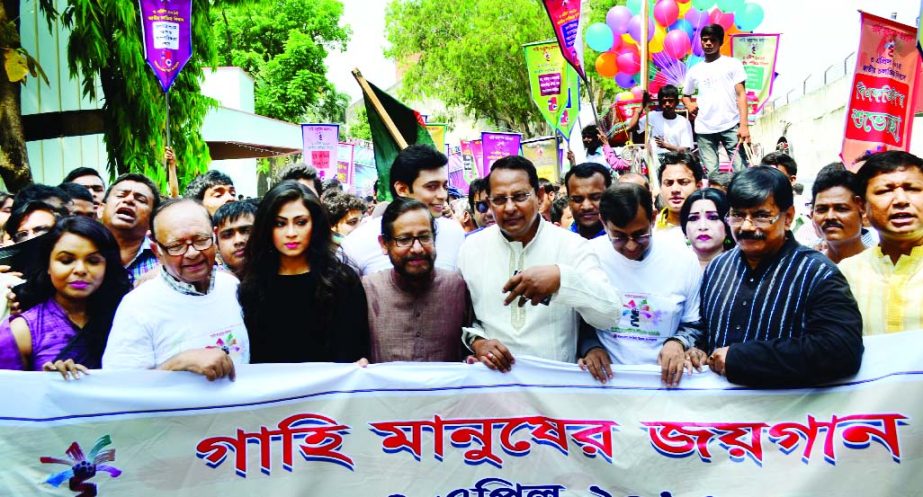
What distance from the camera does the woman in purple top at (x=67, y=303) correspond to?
10.4 feet

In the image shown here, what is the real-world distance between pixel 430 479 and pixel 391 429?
24cm

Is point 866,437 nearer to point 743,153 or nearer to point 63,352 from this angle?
point 63,352

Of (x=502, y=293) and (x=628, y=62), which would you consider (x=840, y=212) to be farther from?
(x=628, y=62)

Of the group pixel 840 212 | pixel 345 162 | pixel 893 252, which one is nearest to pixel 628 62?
pixel 345 162

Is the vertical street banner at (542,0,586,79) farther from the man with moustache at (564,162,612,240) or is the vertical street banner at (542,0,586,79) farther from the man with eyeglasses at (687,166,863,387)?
the man with eyeglasses at (687,166,863,387)

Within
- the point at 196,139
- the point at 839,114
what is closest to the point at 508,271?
the point at 196,139

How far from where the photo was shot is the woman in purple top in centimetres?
316

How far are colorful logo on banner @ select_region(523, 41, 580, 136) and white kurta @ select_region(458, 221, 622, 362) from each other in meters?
8.93

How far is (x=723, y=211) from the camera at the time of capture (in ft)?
13.4

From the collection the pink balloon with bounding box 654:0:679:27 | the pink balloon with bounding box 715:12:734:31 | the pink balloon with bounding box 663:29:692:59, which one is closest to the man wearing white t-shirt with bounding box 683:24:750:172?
the pink balloon with bounding box 663:29:692:59

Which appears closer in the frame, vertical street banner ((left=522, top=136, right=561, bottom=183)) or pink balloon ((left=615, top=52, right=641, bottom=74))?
vertical street banner ((left=522, top=136, right=561, bottom=183))

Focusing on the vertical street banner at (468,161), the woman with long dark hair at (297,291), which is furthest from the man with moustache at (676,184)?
the vertical street banner at (468,161)

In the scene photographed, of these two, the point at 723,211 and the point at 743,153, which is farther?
the point at 743,153

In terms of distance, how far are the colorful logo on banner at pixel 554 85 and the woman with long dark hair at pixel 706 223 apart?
799 centimetres
